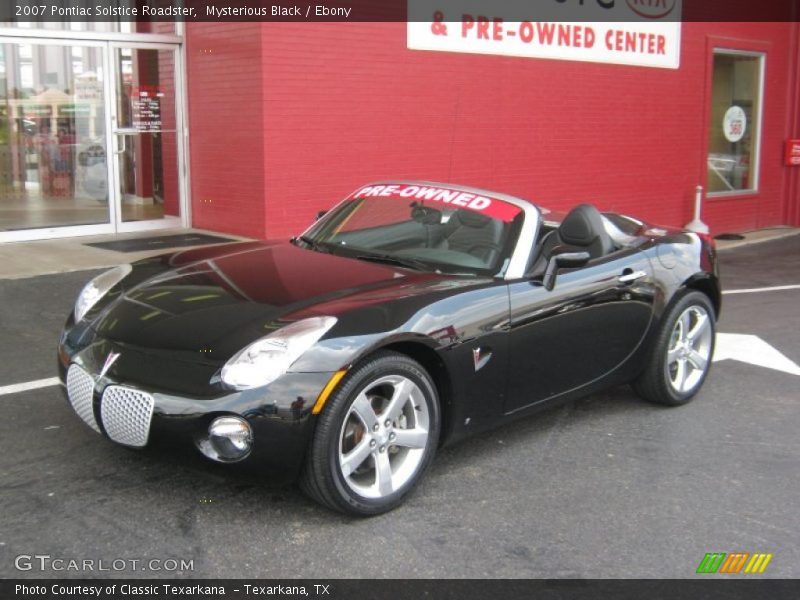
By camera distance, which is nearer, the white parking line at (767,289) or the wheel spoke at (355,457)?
the wheel spoke at (355,457)

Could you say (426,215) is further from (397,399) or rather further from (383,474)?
(383,474)

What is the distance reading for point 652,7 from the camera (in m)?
13.5

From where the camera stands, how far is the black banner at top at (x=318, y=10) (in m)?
9.91

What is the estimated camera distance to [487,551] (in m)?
3.45

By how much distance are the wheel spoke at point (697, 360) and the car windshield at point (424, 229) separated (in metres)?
1.55

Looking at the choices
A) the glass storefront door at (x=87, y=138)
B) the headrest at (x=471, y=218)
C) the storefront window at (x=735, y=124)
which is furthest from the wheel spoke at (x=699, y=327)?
the storefront window at (x=735, y=124)

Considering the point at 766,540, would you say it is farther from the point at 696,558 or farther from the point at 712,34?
the point at 712,34

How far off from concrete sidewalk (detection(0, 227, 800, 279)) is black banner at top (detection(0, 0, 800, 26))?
2.50m

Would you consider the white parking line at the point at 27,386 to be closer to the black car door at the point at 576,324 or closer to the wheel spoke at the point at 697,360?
the black car door at the point at 576,324

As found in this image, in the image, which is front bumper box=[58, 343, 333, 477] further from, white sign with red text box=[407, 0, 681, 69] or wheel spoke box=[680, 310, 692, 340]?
white sign with red text box=[407, 0, 681, 69]

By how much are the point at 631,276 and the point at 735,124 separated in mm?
11951

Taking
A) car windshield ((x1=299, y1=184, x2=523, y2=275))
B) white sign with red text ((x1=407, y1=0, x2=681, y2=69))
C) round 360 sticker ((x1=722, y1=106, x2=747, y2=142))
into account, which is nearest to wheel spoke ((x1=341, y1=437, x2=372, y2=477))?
car windshield ((x1=299, y1=184, x2=523, y2=275))

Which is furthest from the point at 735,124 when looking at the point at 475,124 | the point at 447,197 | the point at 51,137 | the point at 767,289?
the point at 447,197
